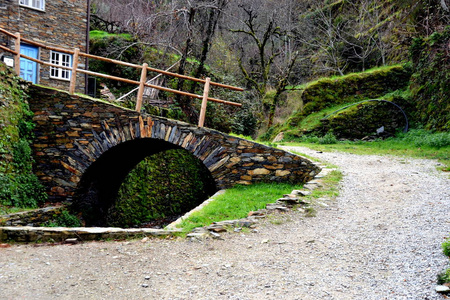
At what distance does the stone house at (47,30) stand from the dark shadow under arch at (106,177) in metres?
6.17

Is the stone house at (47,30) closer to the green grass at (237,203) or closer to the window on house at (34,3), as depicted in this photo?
the window on house at (34,3)

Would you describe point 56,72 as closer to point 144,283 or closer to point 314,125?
point 314,125

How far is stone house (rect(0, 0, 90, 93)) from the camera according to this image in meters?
14.4

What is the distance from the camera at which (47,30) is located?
1527 centimetres

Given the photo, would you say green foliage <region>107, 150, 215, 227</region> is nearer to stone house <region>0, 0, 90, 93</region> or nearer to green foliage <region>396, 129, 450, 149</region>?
stone house <region>0, 0, 90, 93</region>

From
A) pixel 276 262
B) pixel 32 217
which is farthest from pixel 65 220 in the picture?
pixel 276 262

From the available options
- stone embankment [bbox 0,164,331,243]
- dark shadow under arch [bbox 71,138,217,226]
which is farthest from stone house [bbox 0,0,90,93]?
stone embankment [bbox 0,164,331,243]

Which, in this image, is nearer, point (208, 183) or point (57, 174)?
point (57, 174)

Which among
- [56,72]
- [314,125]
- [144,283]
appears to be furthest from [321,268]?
[56,72]

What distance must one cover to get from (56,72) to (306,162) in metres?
12.2

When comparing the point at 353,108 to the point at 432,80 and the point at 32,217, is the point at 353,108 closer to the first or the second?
the point at 432,80

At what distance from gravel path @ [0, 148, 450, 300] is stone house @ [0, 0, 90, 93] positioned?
38.9ft

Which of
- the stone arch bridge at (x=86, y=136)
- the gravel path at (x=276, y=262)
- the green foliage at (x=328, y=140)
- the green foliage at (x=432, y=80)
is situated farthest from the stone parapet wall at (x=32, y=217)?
the green foliage at (x=432, y=80)

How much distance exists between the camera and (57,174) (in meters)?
8.70
